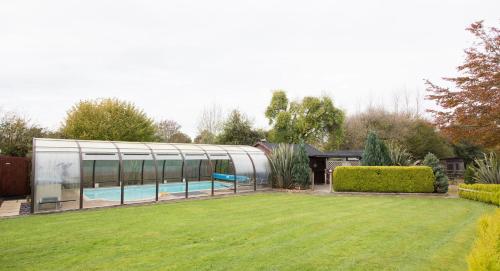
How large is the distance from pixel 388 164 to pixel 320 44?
8182 mm

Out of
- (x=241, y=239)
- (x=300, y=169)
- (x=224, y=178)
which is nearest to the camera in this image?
(x=241, y=239)

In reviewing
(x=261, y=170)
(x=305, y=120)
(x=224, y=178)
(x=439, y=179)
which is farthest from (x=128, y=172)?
(x=305, y=120)

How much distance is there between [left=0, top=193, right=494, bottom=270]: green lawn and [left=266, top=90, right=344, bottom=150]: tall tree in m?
28.1

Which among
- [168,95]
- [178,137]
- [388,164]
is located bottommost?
[388,164]

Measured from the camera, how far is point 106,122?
2733cm

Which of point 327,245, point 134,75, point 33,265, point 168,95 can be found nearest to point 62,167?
point 33,265

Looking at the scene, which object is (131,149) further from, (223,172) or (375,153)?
(375,153)

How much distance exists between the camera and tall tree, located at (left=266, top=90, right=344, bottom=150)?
39938 millimetres

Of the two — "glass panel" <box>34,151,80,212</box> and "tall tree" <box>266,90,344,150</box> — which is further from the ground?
"tall tree" <box>266,90,344,150</box>

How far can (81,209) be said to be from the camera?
40.2 feet

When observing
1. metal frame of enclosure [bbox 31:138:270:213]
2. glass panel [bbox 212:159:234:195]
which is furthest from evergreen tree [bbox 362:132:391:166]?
glass panel [bbox 212:159:234:195]

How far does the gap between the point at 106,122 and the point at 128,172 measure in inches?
411

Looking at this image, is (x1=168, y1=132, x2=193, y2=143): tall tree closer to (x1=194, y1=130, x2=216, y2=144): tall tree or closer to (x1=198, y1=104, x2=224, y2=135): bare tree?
(x1=194, y1=130, x2=216, y2=144): tall tree

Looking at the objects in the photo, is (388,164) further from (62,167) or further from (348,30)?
(62,167)
